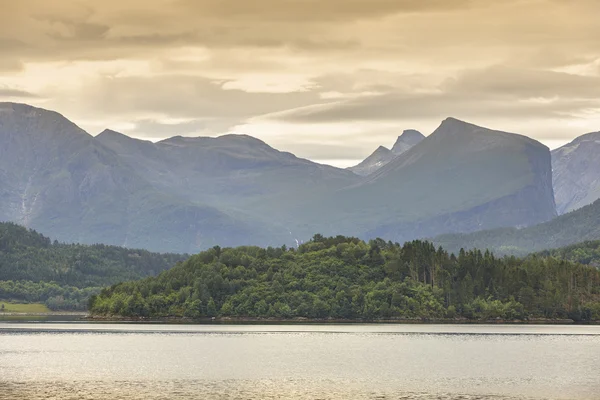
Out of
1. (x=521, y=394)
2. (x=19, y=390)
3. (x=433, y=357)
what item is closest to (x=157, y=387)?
(x=19, y=390)

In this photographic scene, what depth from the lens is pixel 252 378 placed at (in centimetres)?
15488

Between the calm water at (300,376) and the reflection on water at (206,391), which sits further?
the calm water at (300,376)

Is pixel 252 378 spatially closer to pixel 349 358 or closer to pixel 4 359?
pixel 349 358

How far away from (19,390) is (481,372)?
227 ft

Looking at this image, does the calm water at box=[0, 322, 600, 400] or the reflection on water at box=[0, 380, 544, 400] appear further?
the calm water at box=[0, 322, 600, 400]

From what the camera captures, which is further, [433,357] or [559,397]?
[433,357]

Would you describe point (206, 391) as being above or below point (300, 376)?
below

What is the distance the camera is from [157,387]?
14138cm

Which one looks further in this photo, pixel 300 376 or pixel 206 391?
pixel 300 376

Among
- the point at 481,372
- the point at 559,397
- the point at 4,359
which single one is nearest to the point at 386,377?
the point at 481,372

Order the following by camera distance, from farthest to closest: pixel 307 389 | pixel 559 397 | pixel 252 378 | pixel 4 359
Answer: pixel 4 359
pixel 252 378
pixel 307 389
pixel 559 397

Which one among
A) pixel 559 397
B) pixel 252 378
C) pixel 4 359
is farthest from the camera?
pixel 4 359

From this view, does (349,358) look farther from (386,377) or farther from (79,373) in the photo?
(79,373)

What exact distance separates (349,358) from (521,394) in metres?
59.5
